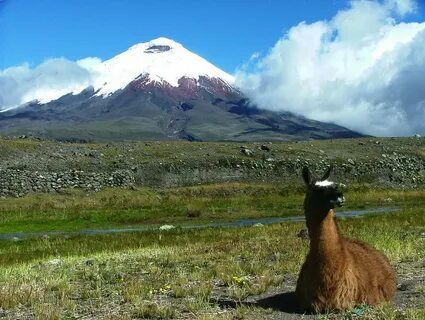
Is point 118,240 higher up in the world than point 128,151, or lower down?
lower down

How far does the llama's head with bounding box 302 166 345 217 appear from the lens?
10672 mm

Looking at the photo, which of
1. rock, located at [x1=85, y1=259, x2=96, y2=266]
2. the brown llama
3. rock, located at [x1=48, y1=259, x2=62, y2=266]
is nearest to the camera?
the brown llama

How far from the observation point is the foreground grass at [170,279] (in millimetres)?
12383

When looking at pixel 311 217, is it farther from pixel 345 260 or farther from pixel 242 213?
pixel 242 213

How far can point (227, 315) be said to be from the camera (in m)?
11.6

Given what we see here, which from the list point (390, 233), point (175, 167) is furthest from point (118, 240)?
point (175, 167)

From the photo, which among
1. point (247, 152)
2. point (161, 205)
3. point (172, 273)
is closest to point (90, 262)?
point (172, 273)

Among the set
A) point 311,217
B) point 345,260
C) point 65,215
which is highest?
point 311,217

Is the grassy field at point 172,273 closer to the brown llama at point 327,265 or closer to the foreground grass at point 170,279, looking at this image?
the foreground grass at point 170,279

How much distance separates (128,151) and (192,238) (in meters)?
50.8

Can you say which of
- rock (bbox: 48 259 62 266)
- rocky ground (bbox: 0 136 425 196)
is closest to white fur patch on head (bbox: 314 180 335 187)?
rock (bbox: 48 259 62 266)

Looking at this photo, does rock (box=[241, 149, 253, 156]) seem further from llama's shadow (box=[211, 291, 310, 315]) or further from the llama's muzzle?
the llama's muzzle

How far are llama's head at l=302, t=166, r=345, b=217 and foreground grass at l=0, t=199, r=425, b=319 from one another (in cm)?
191

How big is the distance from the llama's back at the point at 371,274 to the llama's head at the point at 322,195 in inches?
49.7
